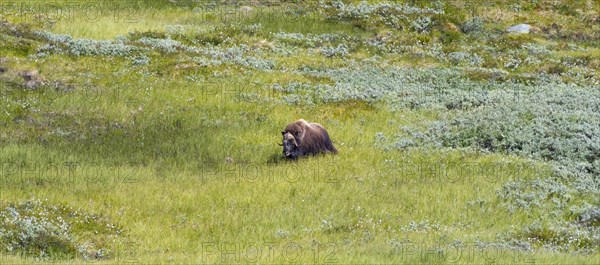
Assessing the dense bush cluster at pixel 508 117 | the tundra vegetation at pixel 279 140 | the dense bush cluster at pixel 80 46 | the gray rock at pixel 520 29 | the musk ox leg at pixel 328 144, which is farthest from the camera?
the gray rock at pixel 520 29

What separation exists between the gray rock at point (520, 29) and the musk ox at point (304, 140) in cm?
2954

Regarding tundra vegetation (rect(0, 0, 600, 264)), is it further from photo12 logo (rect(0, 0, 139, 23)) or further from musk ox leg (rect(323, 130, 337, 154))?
musk ox leg (rect(323, 130, 337, 154))

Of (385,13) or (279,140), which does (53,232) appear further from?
(385,13)

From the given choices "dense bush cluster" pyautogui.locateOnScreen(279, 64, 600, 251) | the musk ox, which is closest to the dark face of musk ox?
the musk ox

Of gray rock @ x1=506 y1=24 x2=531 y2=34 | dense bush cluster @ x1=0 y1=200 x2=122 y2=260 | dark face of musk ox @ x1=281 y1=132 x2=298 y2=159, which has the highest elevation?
gray rock @ x1=506 y1=24 x2=531 y2=34

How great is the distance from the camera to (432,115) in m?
34.8

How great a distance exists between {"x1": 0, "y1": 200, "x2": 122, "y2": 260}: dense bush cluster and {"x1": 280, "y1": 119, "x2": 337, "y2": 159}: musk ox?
8.19 m

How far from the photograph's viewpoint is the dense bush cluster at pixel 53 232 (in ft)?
66.3

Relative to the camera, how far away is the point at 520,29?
2205 inches

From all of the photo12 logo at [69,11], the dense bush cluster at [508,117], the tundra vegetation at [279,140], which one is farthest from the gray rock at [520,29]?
the photo12 logo at [69,11]

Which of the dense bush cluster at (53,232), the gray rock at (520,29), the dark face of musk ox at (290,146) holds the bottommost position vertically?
the dense bush cluster at (53,232)

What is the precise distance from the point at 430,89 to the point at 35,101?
58.6 feet

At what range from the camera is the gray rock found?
183 ft

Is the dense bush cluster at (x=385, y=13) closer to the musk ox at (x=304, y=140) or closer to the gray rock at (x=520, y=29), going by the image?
the gray rock at (x=520, y=29)
